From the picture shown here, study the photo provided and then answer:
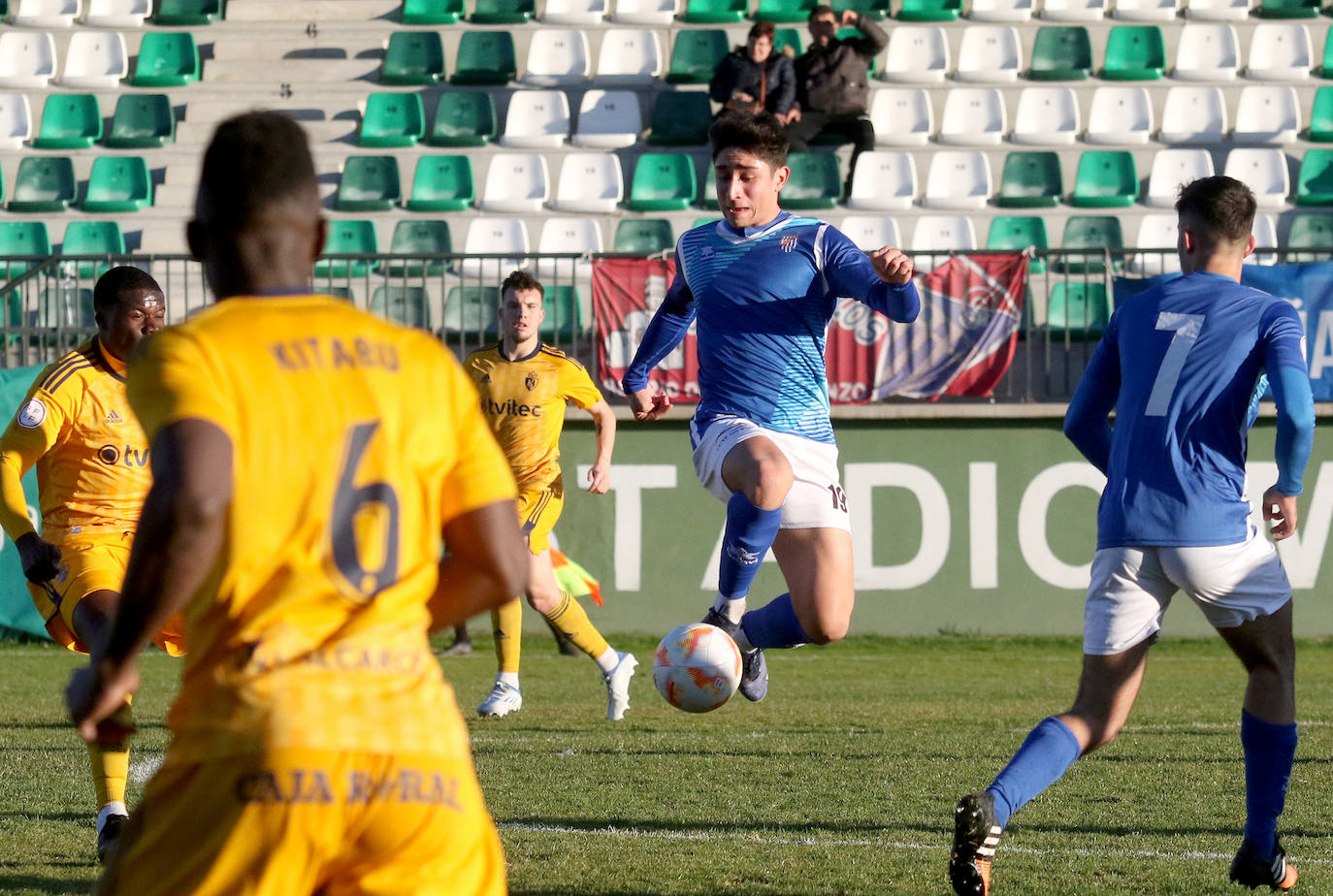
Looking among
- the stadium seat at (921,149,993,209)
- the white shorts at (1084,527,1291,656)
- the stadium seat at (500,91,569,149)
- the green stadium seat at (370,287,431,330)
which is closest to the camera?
the white shorts at (1084,527,1291,656)

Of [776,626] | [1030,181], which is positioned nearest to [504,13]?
[1030,181]

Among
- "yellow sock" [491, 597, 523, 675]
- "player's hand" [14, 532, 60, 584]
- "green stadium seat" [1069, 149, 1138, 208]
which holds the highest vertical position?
"green stadium seat" [1069, 149, 1138, 208]

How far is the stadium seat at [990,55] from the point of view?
1844 cm

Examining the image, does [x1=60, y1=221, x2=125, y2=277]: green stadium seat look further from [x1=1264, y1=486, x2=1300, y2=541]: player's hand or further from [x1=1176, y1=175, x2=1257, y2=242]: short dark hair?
[x1=1264, y1=486, x2=1300, y2=541]: player's hand

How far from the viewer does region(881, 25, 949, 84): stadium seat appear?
18.4 m

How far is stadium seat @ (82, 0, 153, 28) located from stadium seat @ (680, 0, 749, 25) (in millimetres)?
6659

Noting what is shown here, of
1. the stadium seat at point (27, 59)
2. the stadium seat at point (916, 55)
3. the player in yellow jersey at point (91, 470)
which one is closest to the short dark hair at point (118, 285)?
the player in yellow jersey at point (91, 470)

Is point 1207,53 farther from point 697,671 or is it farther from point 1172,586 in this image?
point 1172,586

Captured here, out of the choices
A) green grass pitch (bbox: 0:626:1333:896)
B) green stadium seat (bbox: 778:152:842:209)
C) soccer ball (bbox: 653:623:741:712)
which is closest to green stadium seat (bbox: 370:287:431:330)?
green stadium seat (bbox: 778:152:842:209)

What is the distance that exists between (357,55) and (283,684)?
59.6 ft

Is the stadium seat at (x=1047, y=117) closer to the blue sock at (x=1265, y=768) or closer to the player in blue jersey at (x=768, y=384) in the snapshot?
the player in blue jersey at (x=768, y=384)

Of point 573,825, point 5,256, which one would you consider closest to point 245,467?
point 573,825

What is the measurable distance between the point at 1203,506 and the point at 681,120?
1397 cm

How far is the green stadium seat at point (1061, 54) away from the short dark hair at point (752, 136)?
42.4 feet
